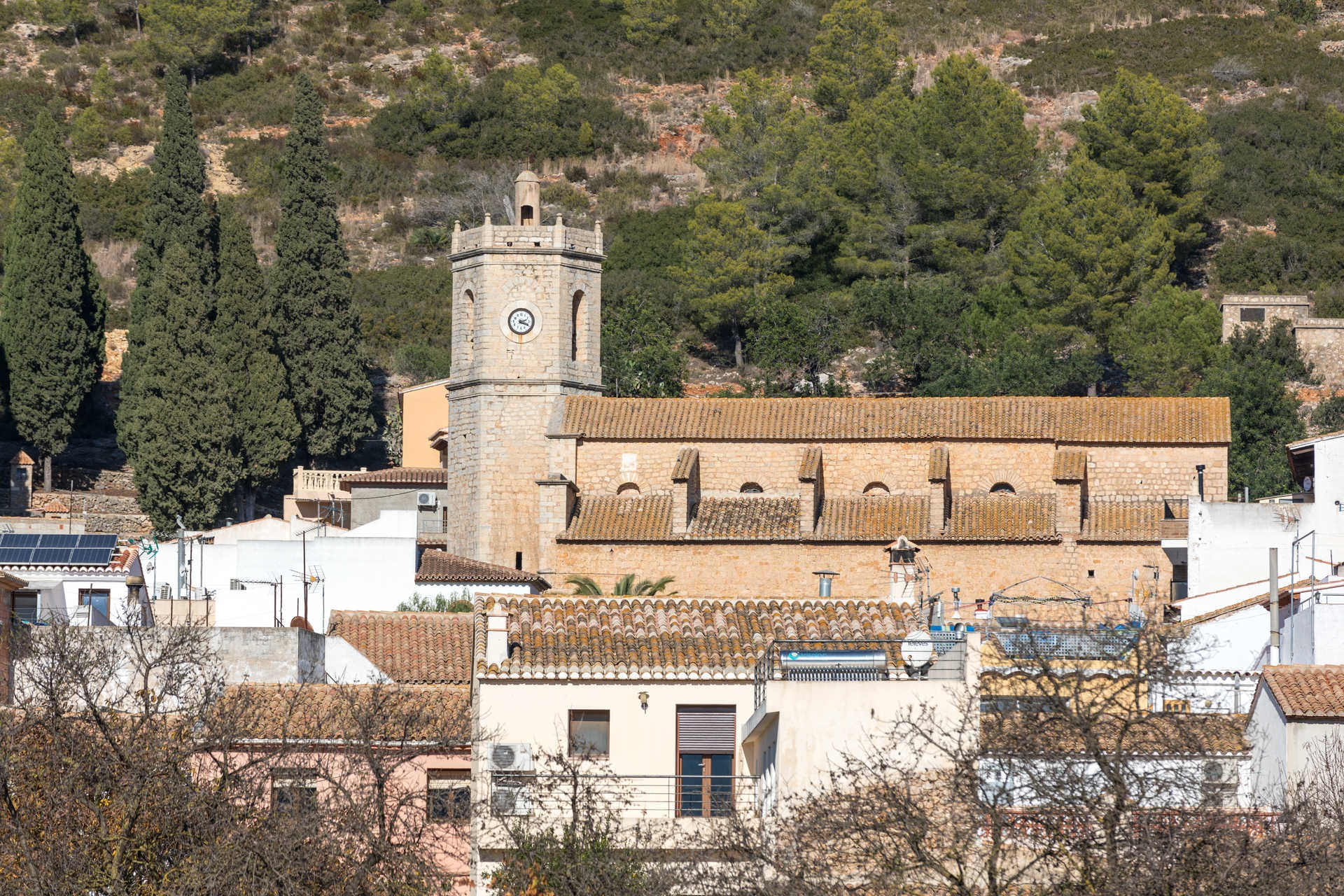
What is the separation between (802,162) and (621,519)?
26064mm

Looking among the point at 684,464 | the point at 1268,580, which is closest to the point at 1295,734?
the point at 1268,580

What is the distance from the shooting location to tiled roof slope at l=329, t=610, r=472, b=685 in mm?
32031

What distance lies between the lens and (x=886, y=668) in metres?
20.8

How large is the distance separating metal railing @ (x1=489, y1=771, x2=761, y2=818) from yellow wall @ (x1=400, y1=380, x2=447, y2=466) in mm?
34654

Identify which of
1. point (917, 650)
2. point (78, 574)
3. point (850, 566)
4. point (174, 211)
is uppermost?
point (174, 211)

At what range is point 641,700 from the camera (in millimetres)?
23031

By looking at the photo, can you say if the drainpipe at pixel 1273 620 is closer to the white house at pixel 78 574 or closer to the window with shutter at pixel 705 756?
the window with shutter at pixel 705 756

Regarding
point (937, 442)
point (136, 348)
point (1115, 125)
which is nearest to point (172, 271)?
point (136, 348)

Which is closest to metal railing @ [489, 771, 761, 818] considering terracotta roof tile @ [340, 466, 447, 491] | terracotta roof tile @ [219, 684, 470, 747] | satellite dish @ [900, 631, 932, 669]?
satellite dish @ [900, 631, 932, 669]

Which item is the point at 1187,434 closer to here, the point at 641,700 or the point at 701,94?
the point at 641,700

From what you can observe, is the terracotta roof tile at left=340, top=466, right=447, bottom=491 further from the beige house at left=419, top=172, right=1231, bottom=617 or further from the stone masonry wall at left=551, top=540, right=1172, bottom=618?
the stone masonry wall at left=551, top=540, right=1172, bottom=618

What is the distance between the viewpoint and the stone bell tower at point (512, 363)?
47906 millimetres

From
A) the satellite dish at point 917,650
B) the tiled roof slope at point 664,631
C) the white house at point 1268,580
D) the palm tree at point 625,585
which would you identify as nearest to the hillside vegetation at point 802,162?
the palm tree at point 625,585

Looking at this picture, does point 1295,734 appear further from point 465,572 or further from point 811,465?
point 811,465
